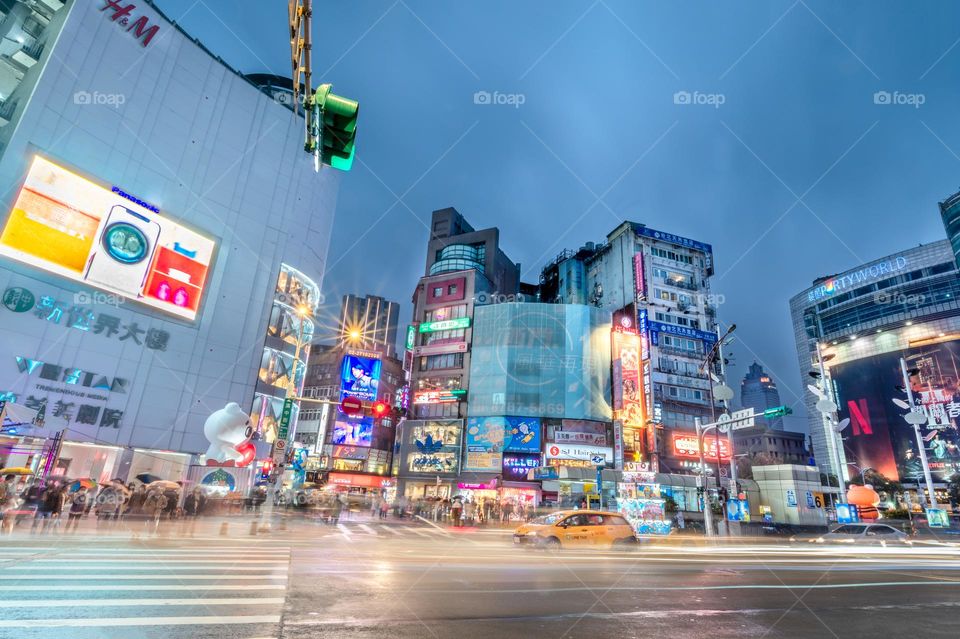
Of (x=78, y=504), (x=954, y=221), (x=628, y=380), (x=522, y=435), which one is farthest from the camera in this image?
(x=954, y=221)

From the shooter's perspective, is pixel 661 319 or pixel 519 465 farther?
pixel 661 319

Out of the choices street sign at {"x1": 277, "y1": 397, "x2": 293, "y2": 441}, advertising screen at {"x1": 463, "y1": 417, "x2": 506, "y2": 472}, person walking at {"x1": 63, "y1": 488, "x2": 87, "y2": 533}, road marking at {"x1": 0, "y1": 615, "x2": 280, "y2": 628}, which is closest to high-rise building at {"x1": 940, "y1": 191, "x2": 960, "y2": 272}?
advertising screen at {"x1": 463, "y1": 417, "x2": 506, "y2": 472}

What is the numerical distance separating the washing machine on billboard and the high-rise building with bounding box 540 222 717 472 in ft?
152

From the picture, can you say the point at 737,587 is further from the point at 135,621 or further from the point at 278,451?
the point at 278,451

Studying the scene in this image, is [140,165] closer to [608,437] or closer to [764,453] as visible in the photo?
[608,437]

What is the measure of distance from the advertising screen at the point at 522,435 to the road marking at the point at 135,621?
47750 millimetres

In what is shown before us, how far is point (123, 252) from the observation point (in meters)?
31.8

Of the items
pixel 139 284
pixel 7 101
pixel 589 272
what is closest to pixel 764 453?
pixel 589 272

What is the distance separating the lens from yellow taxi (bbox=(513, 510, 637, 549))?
56.5ft

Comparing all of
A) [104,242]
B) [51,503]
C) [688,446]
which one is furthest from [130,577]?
[688,446]

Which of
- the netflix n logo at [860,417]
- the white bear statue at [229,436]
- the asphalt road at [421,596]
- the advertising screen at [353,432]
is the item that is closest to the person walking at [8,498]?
the asphalt road at [421,596]

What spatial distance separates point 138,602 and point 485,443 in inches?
1900

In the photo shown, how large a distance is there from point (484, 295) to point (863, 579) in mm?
54547

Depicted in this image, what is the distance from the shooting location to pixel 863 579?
11.3 meters
